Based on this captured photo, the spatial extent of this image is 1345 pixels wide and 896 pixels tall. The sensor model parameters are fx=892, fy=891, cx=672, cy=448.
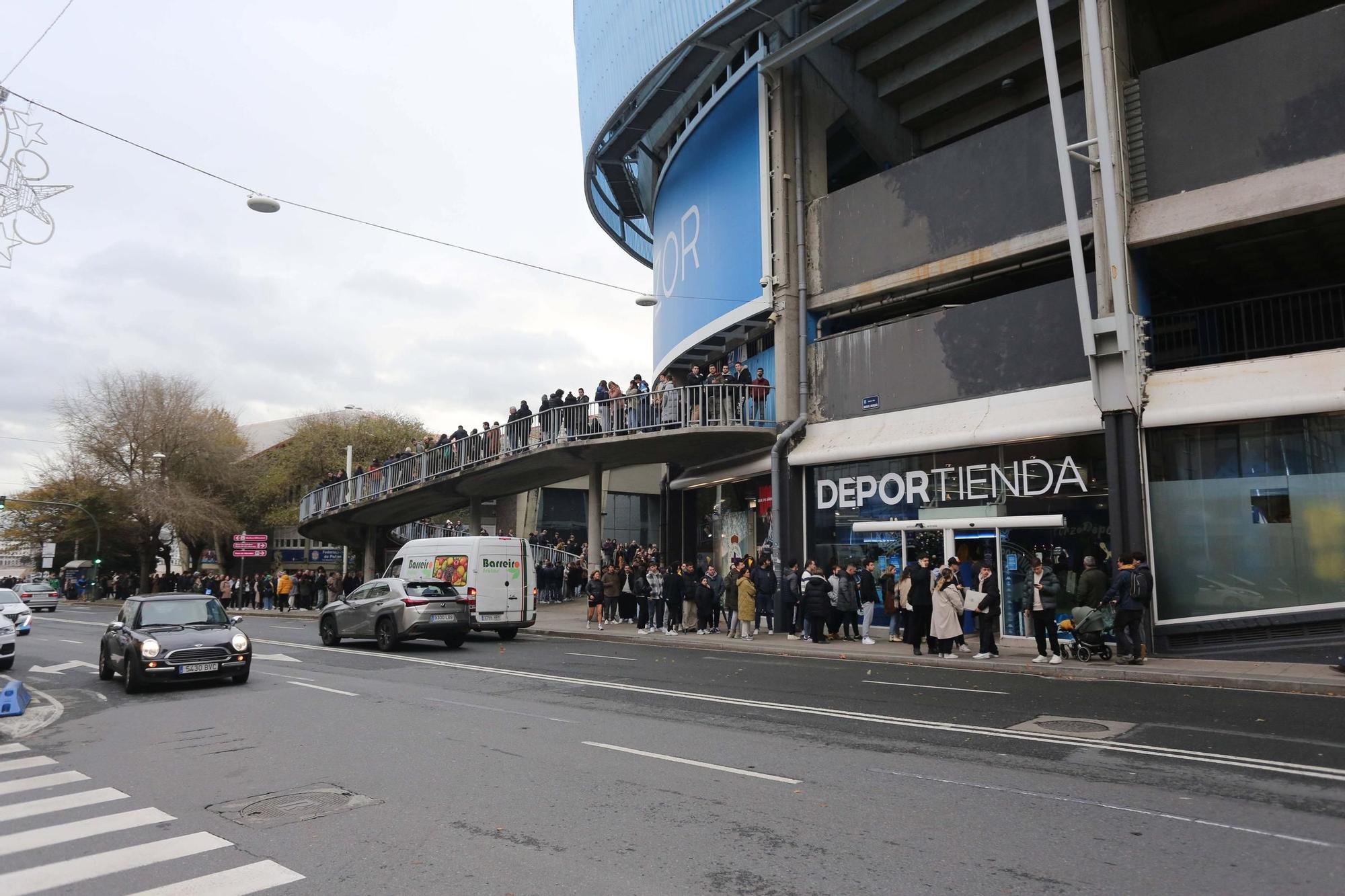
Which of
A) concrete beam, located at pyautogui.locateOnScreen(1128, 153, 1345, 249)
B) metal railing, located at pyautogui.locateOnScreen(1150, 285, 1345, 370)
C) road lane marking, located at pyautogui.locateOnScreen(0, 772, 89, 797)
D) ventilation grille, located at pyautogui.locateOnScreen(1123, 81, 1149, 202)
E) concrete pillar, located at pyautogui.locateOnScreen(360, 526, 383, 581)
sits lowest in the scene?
road lane marking, located at pyautogui.locateOnScreen(0, 772, 89, 797)

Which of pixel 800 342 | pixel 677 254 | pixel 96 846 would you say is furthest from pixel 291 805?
pixel 677 254

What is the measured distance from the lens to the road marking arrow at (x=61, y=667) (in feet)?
52.5

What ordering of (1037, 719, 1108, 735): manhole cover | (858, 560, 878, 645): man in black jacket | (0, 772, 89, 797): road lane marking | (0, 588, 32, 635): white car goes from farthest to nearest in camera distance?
(0, 588, 32, 635): white car < (858, 560, 878, 645): man in black jacket < (1037, 719, 1108, 735): manhole cover < (0, 772, 89, 797): road lane marking

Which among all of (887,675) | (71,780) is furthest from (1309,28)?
(71,780)

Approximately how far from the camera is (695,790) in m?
6.64

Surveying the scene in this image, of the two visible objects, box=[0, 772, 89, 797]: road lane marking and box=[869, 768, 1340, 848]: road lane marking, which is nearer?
box=[869, 768, 1340, 848]: road lane marking

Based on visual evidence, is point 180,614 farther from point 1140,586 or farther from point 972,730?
point 1140,586

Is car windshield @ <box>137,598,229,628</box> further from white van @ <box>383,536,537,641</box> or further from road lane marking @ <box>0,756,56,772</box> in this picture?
white van @ <box>383,536,537,641</box>

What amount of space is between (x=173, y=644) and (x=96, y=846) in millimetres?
8090

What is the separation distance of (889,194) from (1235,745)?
52.6 ft

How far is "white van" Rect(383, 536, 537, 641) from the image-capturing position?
20.2 meters

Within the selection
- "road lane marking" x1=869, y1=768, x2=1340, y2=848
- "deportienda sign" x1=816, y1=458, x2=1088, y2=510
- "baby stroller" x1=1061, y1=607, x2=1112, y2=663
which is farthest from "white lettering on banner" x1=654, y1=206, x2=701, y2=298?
"road lane marking" x1=869, y1=768, x2=1340, y2=848

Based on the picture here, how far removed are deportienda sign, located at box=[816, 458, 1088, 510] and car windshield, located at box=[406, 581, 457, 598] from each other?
29.4ft

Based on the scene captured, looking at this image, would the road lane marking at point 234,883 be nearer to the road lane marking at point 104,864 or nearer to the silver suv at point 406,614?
the road lane marking at point 104,864
